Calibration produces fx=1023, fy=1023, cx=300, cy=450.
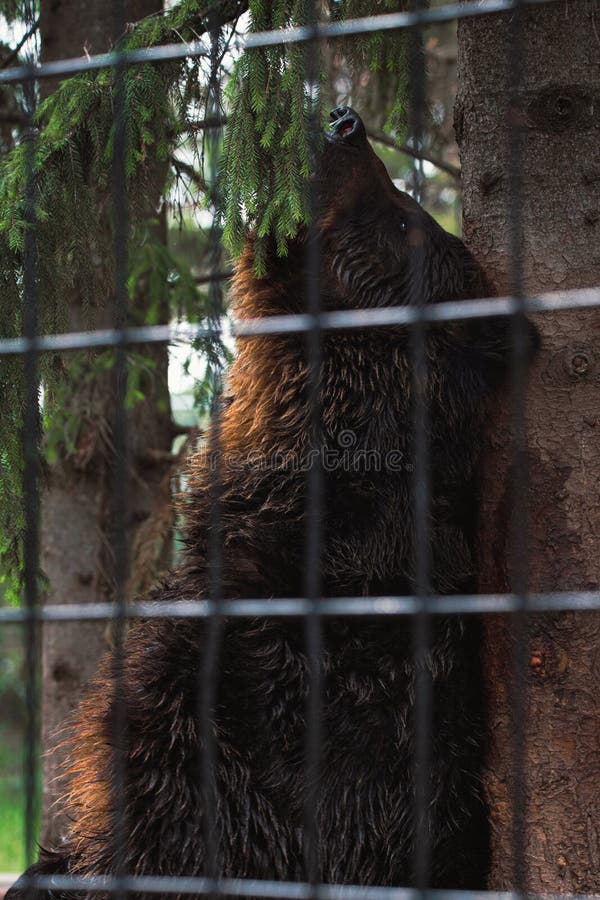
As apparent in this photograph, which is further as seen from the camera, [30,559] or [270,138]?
[270,138]

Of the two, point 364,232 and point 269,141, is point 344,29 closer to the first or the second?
point 269,141

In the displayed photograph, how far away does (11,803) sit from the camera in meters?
9.20

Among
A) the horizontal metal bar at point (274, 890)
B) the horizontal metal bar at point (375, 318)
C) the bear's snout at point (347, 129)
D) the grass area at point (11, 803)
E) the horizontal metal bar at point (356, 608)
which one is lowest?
the grass area at point (11, 803)

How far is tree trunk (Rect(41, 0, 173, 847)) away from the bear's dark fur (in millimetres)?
1879

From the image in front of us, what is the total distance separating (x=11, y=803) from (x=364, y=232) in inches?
313

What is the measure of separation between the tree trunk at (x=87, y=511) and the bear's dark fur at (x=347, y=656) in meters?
1.88

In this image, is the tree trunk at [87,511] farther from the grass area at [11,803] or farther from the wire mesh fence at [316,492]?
the grass area at [11,803]

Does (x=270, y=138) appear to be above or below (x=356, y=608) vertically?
above

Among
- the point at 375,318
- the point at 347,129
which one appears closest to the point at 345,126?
the point at 347,129

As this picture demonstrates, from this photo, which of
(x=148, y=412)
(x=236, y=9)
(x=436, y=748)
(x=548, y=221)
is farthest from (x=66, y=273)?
(x=148, y=412)

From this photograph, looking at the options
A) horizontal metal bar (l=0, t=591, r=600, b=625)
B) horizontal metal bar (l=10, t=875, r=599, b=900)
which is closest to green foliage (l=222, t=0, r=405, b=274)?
horizontal metal bar (l=0, t=591, r=600, b=625)

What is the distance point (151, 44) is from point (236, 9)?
0.26 m

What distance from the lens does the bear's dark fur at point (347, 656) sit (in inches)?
99.3

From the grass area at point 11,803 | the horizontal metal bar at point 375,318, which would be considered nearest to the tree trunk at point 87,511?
the horizontal metal bar at point 375,318
